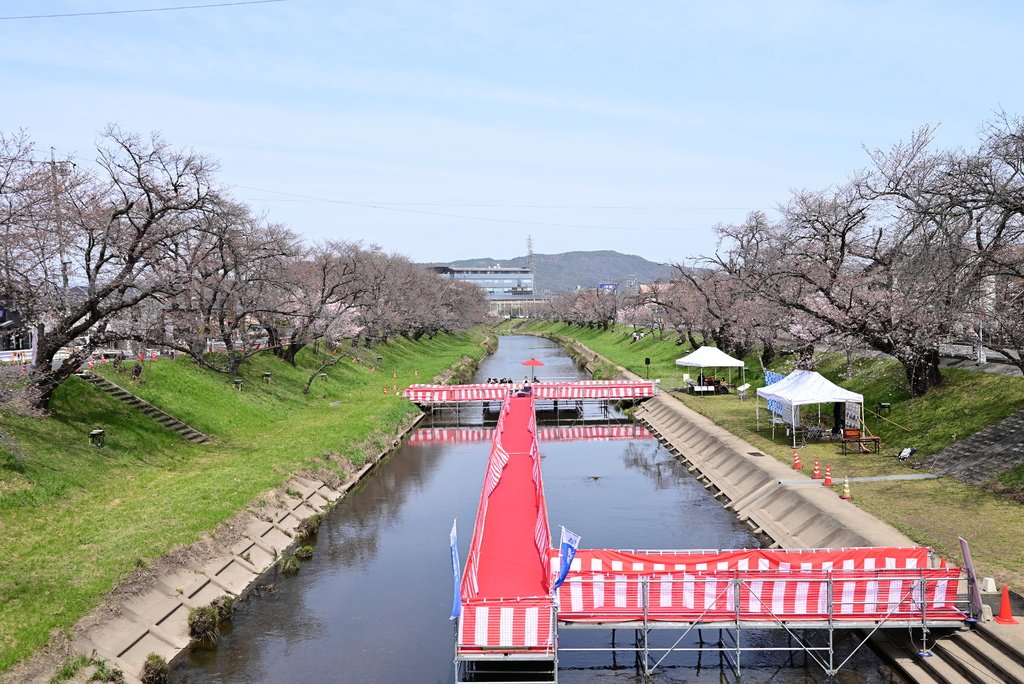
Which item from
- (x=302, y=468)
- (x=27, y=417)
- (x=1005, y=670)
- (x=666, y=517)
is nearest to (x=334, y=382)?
(x=302, y=468)

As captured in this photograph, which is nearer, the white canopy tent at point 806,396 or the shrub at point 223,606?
the shrub at point 223,606

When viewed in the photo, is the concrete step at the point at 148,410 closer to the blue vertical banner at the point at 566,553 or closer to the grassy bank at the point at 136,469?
the grassy bank at the point at 136,469

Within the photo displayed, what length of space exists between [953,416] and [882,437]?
135 inches

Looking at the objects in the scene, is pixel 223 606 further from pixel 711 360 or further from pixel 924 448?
pixel 711 360

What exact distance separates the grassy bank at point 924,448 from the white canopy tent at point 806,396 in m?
1.18

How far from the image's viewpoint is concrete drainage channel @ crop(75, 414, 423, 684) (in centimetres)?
1609

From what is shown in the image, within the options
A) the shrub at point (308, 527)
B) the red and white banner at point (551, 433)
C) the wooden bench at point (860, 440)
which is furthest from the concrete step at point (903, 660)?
the red and white banner at point (551, 433)

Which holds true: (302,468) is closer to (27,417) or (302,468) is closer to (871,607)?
(27,417)

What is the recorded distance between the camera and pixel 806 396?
110 feet

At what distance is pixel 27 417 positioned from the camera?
27.6 m

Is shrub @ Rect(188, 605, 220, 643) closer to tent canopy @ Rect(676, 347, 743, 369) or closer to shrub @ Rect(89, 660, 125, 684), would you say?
shrub @ Rect(89, 660, 125, 684)

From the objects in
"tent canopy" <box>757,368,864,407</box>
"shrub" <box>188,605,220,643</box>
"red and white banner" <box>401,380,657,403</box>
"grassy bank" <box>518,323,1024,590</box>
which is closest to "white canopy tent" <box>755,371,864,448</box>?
"tent canopy" <box>757,368,864,407</box>

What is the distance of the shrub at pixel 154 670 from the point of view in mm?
16078

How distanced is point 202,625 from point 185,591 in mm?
1269
